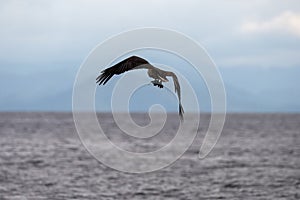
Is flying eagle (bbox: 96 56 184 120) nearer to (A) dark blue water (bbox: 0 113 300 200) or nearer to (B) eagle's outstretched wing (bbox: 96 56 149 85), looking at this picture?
(B) eagle's outstretched wing (bbox: 96 56 149 85)

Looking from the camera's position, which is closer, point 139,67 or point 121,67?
point 139,67

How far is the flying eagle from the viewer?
3.61 metres

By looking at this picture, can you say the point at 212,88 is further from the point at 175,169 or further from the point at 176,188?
the point at 175,169

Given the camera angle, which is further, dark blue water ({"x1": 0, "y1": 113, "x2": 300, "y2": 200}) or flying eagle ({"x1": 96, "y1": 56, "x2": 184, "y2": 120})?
dark blue water ({"x1": 0, "y1": 113, "x2": 300, "y2": 200})

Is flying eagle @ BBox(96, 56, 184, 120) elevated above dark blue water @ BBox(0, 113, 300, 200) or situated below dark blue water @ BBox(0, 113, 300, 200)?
above

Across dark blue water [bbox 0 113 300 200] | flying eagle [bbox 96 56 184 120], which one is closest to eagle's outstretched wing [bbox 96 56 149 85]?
flying eagle [bbox 96 56 184 120]

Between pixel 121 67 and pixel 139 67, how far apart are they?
30cm

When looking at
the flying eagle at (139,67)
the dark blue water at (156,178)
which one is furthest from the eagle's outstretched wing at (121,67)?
the dark blue water at (156,178)

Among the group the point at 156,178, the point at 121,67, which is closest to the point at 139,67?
the point at 121,67

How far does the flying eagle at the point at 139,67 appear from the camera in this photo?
11.8ft

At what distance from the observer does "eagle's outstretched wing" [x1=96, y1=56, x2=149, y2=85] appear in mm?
3703

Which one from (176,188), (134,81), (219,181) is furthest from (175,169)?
(134,81)

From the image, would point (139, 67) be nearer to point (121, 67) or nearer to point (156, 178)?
point (121, 67)

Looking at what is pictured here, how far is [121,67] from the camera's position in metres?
3.91
